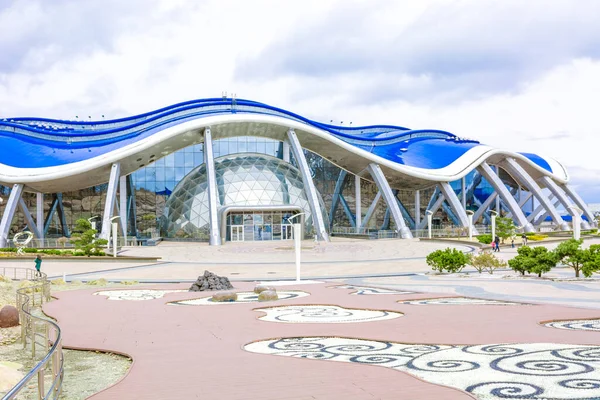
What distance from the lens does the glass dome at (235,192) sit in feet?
173

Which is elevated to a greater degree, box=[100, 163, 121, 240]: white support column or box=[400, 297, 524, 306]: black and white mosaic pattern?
box=[100, 163, 121, 240]: white support column

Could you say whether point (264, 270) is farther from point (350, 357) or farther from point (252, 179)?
point (252, 179)

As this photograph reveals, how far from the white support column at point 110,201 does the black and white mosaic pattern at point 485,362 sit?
36.4 meters

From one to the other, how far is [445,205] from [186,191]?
34571 millimetres

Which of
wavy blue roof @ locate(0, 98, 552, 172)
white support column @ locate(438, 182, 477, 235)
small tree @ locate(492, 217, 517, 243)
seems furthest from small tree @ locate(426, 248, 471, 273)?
wavy blue roof @ locate(0, 98, 552, 172)

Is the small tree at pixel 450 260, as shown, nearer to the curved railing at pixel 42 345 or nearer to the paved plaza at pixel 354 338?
the paved plaza at pixel 354 338

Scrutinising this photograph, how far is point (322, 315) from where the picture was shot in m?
13.8

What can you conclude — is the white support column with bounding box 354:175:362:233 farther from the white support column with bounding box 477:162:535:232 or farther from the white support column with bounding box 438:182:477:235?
the white support column with bounding box 477:162:535:232

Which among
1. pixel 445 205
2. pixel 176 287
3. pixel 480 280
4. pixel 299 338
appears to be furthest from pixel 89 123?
A: pixel 299 338

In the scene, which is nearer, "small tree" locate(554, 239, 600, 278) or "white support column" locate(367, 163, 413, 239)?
"small tree" locate(554, 239, 600, 278)

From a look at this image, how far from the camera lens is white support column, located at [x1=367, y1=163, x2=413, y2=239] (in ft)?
178

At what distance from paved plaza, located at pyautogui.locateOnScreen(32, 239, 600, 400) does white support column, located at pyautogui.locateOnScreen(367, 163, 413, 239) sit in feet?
103

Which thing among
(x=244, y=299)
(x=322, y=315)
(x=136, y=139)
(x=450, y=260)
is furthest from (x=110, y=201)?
(x=322, y=315)

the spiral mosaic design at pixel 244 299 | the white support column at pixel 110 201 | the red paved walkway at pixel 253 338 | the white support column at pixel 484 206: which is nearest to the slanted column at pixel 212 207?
the white support column at pixel 110 201
